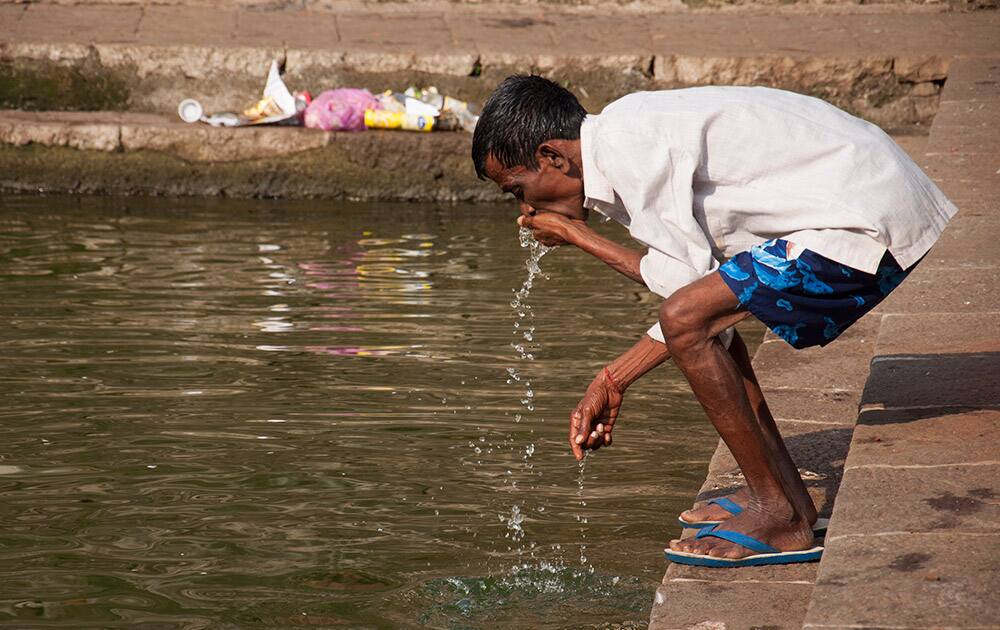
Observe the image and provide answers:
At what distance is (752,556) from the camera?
3559mm

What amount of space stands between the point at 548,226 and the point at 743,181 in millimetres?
480

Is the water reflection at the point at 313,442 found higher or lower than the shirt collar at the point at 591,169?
lower

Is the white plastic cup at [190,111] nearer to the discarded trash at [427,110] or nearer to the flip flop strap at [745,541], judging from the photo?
the discarded trash at [427,110]

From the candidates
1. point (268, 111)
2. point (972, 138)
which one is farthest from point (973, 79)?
point (268, 111)

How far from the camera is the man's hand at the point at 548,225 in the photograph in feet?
11.6

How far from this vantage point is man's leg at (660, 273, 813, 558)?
3371mm

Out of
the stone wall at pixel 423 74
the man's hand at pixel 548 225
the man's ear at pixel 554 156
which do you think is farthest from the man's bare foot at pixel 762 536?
the stone wall at pixel 423 74

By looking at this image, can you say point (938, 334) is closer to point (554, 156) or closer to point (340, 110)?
point (554, 156)

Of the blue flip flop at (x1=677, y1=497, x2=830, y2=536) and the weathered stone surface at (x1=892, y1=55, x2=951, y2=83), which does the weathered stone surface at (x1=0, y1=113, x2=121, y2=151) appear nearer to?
the weathered stone surface at (x1=892, y1=55, x2=951, y2=83)

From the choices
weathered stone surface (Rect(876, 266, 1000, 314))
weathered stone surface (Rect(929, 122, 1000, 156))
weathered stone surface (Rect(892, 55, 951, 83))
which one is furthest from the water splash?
weathered stone surface (Rect(892, 55, 951, 83))

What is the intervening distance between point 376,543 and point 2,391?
86.9 inches

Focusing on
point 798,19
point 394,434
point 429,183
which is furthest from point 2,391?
point 798,19

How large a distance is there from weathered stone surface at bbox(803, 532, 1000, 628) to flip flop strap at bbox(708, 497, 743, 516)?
54 centimetres

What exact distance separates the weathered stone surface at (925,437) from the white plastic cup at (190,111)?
7358mm
